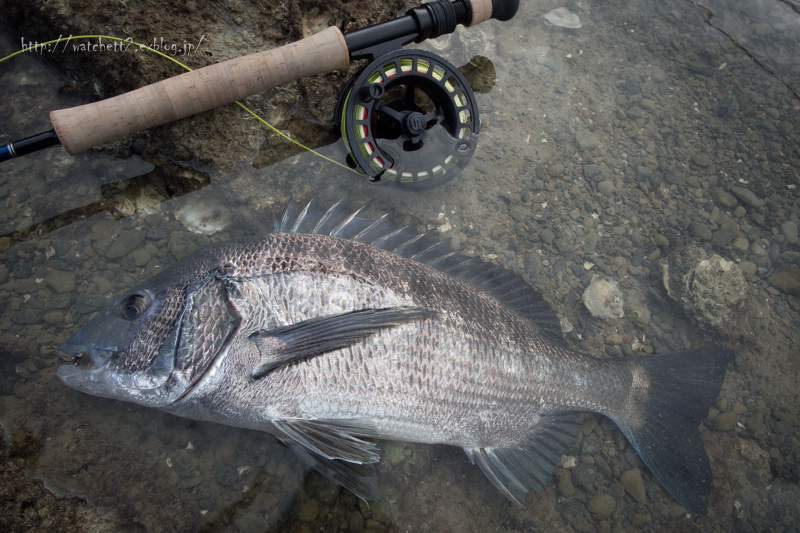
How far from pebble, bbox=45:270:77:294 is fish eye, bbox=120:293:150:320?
74cm

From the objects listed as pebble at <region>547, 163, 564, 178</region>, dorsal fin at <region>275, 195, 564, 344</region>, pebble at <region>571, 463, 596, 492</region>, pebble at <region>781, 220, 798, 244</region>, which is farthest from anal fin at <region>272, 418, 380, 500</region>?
pebble at <region>781, 220, 798, 244</region>

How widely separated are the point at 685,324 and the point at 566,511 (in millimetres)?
1530

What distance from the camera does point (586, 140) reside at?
3373 mm

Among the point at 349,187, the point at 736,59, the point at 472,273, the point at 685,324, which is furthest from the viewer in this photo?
the point at 736,59

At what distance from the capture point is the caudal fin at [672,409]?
2.62 metres

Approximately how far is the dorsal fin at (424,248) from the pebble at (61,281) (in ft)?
4.14

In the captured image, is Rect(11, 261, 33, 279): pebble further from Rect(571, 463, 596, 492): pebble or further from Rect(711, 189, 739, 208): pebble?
Rect(711, 189, 739, 208): pebble

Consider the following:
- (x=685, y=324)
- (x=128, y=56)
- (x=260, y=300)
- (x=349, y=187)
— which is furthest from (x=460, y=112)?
(x=685, y=324)

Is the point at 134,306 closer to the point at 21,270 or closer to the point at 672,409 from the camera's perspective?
the point at 21,270

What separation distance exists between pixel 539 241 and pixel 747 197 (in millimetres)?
1717

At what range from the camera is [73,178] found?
2.60 metres

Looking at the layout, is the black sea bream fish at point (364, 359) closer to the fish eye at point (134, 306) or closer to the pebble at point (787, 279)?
the fish eye at point (134, 306)

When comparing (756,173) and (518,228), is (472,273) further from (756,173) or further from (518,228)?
(756,173)

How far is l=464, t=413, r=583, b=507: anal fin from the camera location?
97.5 inches
